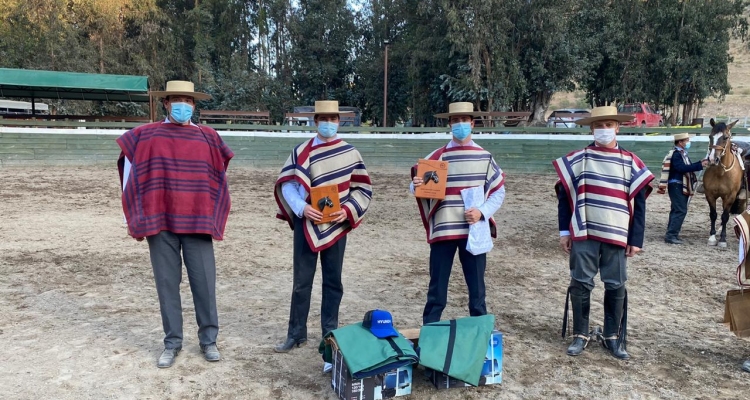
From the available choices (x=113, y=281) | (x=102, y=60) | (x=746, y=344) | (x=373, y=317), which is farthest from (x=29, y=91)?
(x=746, y=344)

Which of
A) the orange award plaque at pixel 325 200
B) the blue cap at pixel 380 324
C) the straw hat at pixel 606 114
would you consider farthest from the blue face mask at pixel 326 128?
the straw hat at pixel 606 114

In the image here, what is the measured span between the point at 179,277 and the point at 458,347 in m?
1.95

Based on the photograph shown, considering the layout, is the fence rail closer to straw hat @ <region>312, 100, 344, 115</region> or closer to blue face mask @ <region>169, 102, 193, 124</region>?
straw hat @ <region>312, 100, 344, 115</region>

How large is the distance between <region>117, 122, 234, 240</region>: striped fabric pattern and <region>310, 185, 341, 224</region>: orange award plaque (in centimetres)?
70

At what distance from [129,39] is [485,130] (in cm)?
2650

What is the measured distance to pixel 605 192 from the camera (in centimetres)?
376

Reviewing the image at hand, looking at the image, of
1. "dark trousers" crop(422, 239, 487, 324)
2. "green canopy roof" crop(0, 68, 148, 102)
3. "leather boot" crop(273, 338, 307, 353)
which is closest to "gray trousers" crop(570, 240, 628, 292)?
"dark trousers" crop(422, 239, 487, 324)

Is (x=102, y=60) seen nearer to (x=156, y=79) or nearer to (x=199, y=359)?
(x=156, y=79)

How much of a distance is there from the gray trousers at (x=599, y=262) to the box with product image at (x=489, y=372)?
3.01ft

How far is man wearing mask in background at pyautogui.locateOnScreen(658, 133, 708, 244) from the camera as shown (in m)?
7.77

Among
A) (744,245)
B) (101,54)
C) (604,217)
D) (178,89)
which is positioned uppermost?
(101,54)

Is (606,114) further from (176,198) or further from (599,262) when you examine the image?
(176,198)

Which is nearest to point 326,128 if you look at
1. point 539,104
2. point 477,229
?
point 477,229

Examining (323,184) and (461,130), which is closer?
(323,184)
